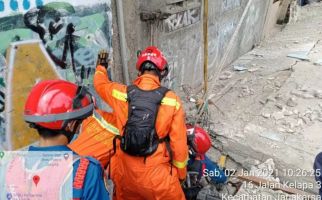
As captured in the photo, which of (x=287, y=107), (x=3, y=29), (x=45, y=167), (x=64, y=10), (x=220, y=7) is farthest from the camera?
(x=220, y=7)

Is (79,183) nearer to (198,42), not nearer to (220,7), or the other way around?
(198,42)

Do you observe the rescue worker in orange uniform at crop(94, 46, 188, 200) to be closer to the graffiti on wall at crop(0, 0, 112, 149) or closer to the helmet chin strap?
the graffiti on wall at crop(0, 0, 112, 149)

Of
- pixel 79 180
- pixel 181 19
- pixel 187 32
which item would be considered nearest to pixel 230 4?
pixel 187 32

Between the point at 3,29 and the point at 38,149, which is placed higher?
the point at 3,29

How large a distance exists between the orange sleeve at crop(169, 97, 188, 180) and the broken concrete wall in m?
1.81

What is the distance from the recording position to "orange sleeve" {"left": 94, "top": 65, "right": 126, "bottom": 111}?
327 cm

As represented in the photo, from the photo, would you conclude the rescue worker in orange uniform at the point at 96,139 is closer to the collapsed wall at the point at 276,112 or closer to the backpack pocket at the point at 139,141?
the backpack pocket at the point at 139,141

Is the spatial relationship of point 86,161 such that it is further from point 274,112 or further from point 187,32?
point 274,112

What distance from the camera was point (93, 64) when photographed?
13.6 feet

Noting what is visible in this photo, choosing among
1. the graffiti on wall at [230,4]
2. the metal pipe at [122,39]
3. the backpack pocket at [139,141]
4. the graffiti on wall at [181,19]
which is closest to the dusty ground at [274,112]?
the graffiti on wall at [230,4]

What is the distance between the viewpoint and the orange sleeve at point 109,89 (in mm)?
3265

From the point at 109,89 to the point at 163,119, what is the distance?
0.61 m

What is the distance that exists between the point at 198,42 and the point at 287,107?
195 centimetres

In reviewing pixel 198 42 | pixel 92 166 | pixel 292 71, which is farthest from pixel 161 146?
pixel 292 71
